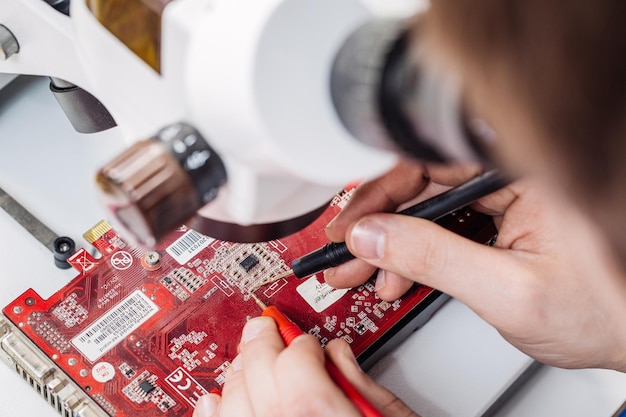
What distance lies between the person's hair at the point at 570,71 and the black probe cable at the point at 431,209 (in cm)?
49

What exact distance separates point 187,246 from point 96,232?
0.47ft

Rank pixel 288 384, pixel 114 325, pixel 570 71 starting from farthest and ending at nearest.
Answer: pixel 114 325, pixel 288 384, pixel 570 71

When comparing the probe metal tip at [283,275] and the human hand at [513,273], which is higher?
the probe metal tip at [283,275]

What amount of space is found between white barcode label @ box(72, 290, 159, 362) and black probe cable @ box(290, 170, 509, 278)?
0.20m

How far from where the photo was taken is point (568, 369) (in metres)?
0.90

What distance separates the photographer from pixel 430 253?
0.78 m

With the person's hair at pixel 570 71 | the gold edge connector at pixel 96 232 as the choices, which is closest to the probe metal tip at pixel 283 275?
the gold edge connector at pixel 96 232

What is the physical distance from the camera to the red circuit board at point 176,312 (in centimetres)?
85

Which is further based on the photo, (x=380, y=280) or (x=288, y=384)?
(x=380, y=280)

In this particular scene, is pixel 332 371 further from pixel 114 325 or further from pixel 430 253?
pixel 114 325

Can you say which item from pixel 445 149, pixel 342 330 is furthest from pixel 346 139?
pixel 342 330

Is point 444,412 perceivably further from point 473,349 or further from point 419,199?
point 419,199

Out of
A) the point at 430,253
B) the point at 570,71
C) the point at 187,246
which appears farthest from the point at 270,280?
the point at 570,71

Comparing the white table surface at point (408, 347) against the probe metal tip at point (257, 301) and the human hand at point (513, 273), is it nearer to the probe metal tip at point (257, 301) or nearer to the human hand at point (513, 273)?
the human hand at point (513, 273)
